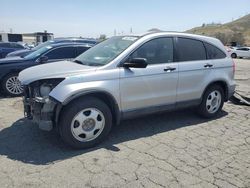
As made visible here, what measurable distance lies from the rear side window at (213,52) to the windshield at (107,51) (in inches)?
69.4

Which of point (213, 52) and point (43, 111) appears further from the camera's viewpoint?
point (213, 52)

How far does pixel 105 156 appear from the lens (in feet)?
13.1

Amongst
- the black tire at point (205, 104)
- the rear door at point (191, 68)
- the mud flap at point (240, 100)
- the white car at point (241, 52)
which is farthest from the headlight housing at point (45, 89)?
the white car at point (241, 52)

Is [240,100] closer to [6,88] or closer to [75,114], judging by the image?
[75,114]

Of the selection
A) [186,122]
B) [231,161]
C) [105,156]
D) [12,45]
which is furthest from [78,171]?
[12,45]

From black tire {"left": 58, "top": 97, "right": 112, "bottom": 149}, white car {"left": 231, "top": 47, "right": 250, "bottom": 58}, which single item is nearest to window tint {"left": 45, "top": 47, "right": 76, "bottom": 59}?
black tire {"left": 58, "top": 97, "right": 112, "bottom": 149}

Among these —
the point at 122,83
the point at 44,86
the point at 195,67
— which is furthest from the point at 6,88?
the point at 195,67

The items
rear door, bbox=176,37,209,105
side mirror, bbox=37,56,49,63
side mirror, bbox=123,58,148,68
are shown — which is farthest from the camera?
side mirror, bbox=37,56,49,63

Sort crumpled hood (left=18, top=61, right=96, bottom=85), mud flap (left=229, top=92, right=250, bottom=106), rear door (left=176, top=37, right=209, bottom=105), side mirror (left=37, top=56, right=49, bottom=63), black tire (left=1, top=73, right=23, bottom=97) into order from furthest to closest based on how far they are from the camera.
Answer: side mirror (left=37, top=56, right=49, bottom=63) → black tire (left=1, top=73, right=23, bottom=97) → mud flap (left=229, top=92, right=250, bottom=106) → rear door (left=176, top=37, right=209, bottom=105) → crumpled hood (left=18, top=61, right=96, bottom=85)

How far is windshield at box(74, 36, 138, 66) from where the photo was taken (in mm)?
4520

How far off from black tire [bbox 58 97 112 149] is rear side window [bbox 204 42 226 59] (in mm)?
2647

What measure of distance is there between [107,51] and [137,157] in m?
1.94

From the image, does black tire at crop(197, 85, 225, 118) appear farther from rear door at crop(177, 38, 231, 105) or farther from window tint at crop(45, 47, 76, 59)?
window tint at crop(45, 47, 76, 59)

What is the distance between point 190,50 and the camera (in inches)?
210
